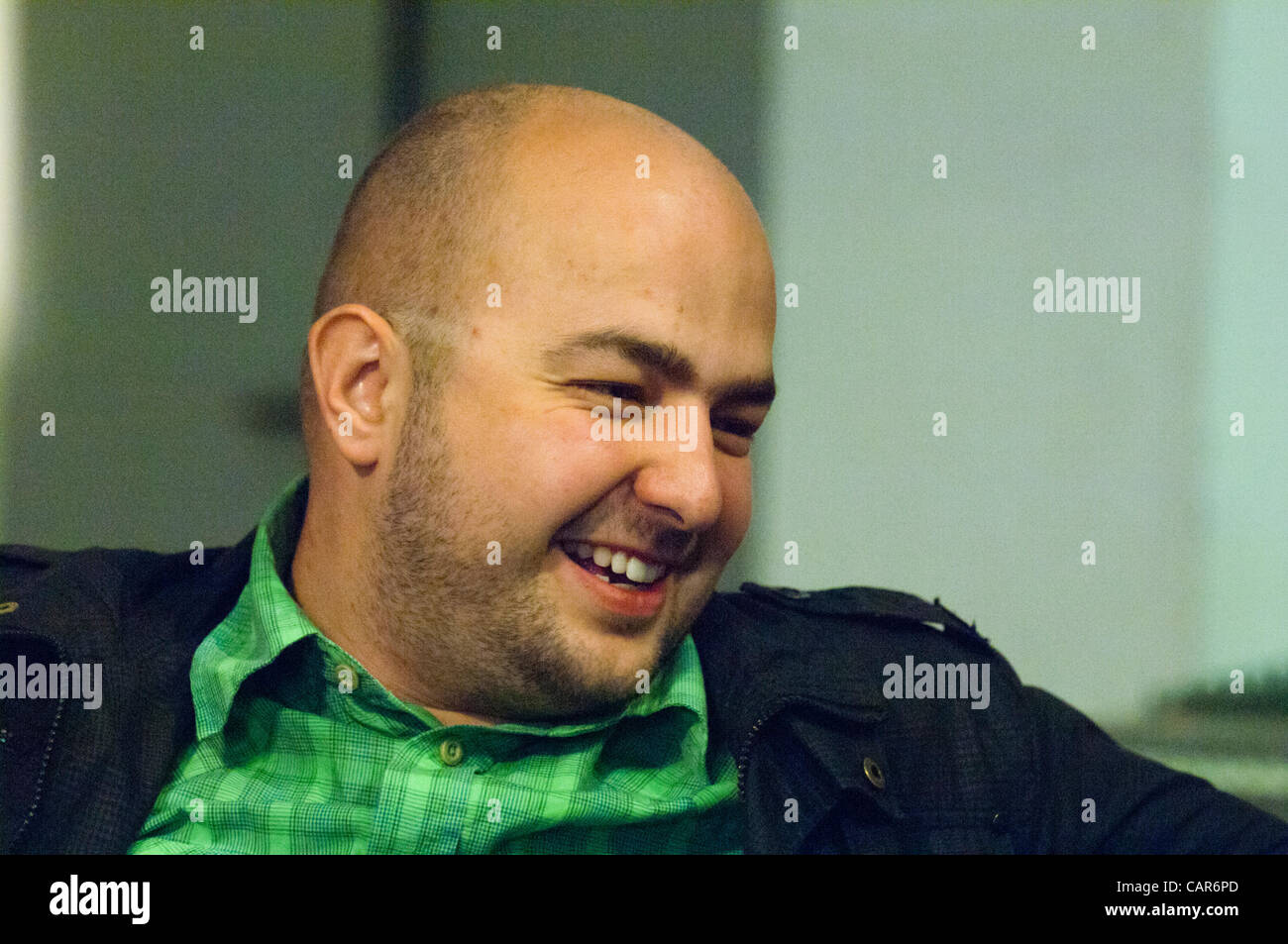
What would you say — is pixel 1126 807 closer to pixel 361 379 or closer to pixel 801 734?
pixel 801 734

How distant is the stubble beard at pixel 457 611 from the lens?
1.84 m

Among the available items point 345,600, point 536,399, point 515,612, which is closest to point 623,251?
point 536,399

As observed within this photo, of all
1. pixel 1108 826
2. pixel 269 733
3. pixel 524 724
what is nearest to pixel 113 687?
pixel 269 733

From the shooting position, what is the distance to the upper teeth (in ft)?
6.02

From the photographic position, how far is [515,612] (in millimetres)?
1843

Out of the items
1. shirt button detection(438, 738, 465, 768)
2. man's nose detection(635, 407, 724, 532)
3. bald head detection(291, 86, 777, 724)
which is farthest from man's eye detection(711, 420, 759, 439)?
shirt button detection(438, 738, 465, 768)

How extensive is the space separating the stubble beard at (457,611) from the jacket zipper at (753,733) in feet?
0.58

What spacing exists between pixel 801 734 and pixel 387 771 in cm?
60

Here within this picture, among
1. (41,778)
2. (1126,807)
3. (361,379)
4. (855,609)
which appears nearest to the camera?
(41,778)

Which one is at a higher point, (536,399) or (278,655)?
(536,399)

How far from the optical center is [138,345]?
2.14 metres

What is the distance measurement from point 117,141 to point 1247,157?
1938 mm

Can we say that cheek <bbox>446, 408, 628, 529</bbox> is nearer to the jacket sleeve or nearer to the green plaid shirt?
the green plaid shirt
